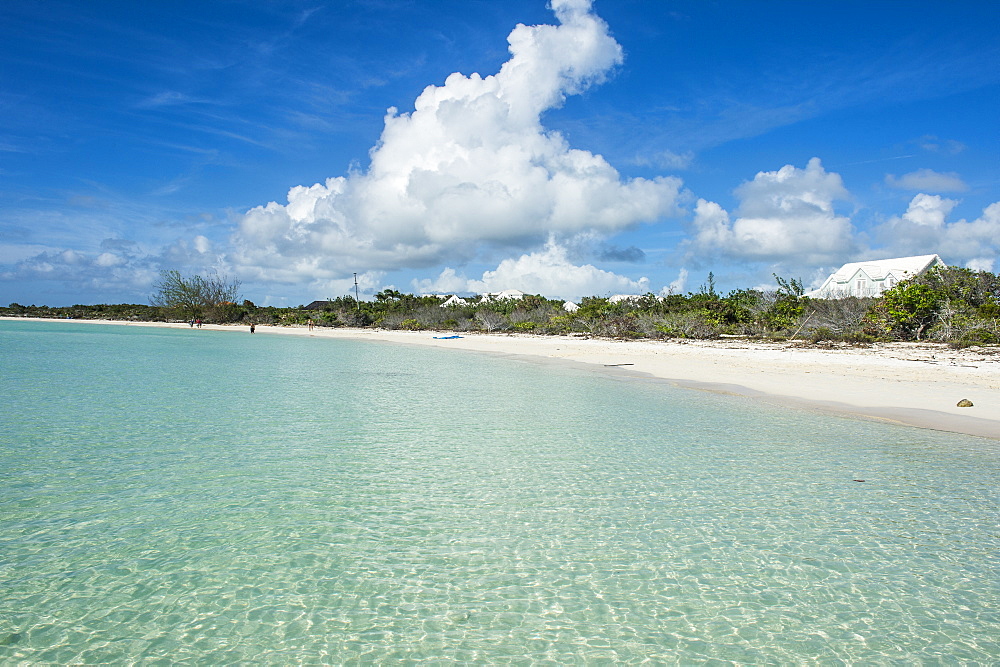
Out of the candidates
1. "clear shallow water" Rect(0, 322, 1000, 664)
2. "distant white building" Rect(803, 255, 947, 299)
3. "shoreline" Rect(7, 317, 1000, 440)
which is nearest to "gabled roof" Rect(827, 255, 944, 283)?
"distant white building" Rect(803, 255, 947, 299)

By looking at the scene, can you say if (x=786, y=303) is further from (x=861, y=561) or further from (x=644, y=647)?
(x=644, y=647)

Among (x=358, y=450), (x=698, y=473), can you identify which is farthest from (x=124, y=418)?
(x=698, y=473)

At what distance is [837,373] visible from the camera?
47.8 ft

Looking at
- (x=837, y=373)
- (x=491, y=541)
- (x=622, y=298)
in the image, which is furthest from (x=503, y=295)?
(x=491, y=541)

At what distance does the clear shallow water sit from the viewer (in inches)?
124

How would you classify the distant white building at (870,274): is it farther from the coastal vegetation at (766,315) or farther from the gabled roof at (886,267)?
the coastal vegetation at (766,315)

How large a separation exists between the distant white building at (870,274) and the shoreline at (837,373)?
80.5ft

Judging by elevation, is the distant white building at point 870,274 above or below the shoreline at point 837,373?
above

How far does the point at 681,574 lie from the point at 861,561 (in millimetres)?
1365

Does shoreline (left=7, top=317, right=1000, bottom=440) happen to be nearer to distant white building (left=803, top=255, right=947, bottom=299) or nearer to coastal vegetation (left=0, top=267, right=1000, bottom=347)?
coastal vegetation (left=0, top=267, right=1000, bottom=347)

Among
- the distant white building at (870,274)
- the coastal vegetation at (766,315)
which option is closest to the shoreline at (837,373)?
the coastal vegetation at (766,315)

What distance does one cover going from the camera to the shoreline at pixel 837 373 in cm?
985

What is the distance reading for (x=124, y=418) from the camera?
9016mm

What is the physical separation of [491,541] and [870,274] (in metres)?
50.8
